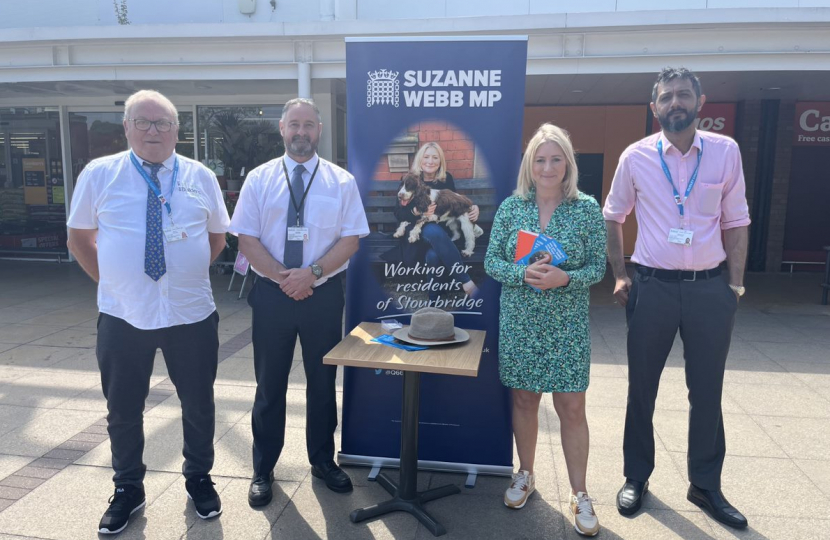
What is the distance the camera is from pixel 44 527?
2717mm

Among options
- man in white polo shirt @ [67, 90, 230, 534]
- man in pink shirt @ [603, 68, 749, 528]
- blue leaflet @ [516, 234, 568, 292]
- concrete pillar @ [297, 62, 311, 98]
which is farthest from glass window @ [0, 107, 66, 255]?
man in pink shirt @ [603, 68, 749, 528]

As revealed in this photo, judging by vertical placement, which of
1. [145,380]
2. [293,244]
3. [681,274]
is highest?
[293,244]

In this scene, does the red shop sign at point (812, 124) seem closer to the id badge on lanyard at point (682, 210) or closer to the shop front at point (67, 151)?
the shop front at point (67, 151)

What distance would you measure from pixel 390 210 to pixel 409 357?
93 centimetres

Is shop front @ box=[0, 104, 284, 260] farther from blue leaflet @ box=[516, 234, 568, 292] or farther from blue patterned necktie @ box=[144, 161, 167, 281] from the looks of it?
blue leaflet @ box=[516, 234, 568, 292]

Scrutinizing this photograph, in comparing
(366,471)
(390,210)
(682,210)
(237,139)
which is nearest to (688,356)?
(682,210)

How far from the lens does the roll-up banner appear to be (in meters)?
3.03

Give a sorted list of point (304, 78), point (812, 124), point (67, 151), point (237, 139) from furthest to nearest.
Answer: point (67, 151) < point (812, 124) < point (237, 139) < point (304, 78)

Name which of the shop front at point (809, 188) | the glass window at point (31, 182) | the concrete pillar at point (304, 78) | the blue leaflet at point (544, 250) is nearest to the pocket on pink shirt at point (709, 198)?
the blue leaflet at point (544, 250)

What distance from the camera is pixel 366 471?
3314 mm

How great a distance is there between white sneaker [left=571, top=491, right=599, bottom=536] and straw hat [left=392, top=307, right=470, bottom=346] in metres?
0.92

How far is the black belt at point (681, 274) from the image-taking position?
2.82m

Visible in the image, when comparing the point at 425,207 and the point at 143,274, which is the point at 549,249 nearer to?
the point at 425,207

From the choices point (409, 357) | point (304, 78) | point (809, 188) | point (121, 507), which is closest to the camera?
point (409, 357)
